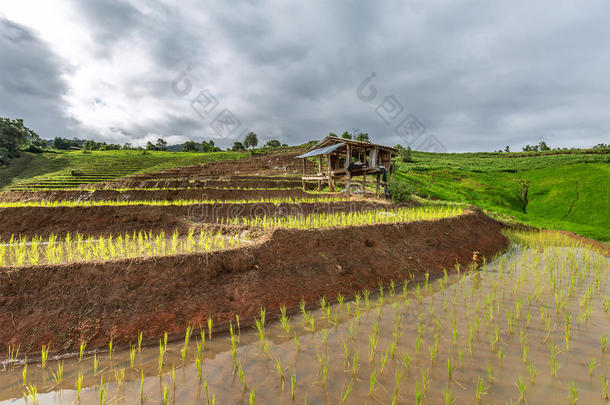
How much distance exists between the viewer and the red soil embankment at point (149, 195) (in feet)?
54.9

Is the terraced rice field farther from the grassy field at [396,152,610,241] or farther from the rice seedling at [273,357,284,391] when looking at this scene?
the grassy field at [396,152,610,241]

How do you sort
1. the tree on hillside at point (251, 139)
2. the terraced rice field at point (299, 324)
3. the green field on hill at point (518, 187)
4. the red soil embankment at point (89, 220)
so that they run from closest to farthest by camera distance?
the terraced rice field at point (299, 324), the red soil embankment at point (89, 220), the green field on hill at point (518, 187), the tree on hillside at point (251, 139)

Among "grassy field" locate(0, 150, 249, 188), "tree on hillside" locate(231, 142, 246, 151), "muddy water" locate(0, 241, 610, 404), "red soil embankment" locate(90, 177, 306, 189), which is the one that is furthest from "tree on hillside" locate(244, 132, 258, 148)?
"muddy water" locate(0, 241, 610, 404)

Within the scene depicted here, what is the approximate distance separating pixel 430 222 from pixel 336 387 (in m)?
7.47

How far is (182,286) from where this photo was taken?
4543mm

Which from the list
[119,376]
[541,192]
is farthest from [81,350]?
[541,192]

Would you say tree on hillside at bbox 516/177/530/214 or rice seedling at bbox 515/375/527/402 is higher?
tree on hillside at bbox 516/177/530/214

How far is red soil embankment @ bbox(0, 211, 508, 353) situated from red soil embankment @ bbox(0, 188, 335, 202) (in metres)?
11.6

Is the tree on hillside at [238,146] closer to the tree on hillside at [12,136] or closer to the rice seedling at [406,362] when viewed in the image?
the tree on hillside at [12,136]

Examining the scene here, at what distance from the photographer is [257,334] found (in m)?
3.88

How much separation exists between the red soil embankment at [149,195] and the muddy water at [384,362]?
44.8 ft

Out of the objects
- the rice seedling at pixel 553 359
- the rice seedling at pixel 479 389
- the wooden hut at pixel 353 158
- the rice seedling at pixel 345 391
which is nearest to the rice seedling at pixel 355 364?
the rice seedling at pixel 345 391

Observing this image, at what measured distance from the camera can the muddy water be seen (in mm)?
2629

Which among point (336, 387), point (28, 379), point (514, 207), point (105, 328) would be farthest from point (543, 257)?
point (514, 207)
